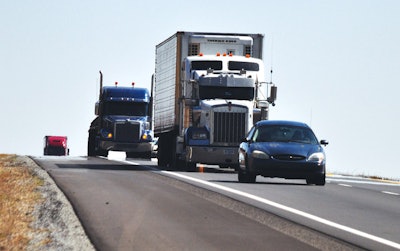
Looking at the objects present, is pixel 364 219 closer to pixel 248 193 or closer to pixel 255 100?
pixel 248 193

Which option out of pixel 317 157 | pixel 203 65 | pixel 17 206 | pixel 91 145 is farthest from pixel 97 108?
pixel 17 206

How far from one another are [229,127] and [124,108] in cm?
1783

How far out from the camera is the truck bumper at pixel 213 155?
35188 millimetres

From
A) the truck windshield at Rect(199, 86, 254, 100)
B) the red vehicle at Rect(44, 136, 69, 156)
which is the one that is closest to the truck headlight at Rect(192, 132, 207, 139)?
the truck windshield at Rect(199, 86, 254, 100)

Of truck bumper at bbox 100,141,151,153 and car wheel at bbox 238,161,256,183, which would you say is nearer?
car wheel at bbox 238,161,256,183

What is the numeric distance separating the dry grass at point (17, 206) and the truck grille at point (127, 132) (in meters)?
25.2

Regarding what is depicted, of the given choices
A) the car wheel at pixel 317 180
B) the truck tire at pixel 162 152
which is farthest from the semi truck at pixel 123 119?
the car wheel at pixel 317 180

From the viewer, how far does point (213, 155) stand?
35.2 metres

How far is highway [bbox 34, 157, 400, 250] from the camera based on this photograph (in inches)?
543

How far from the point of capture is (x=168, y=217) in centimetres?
1678

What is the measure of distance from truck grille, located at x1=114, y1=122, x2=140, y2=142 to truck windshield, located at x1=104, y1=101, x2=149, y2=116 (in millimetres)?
578

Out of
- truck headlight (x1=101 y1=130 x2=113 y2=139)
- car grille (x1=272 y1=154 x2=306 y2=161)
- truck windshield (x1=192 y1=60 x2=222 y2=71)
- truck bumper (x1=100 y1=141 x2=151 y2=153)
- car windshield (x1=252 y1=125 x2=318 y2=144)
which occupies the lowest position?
car grille (x1=272 y1=154 x2=306 y2=161)

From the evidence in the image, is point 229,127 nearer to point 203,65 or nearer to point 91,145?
point 203,65

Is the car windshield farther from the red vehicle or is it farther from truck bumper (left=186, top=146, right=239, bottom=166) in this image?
the red vehicle
